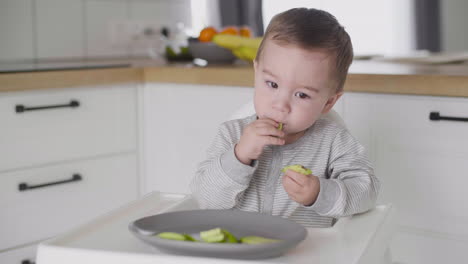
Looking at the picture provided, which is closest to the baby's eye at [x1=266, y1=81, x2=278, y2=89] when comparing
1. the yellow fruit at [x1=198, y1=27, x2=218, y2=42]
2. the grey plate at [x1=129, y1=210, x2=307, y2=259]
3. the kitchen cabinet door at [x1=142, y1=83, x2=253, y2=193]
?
the grey plate at [x1=129, y1=210, x2=307, y2=259]

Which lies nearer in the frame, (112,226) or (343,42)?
(112,226)

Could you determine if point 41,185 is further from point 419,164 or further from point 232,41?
point 419,164

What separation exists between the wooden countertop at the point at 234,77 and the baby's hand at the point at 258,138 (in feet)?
2.10

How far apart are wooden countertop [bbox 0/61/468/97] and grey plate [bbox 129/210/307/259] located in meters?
0.77

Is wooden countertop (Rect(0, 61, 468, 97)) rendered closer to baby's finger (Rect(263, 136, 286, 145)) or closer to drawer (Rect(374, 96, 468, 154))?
drawer (Rect(374, 96, 468, 154))

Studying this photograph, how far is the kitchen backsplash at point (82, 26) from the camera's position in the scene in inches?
91.4

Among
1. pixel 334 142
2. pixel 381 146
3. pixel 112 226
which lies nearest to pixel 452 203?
pixel 381 146

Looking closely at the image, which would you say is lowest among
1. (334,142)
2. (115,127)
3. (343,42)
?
(115,127)

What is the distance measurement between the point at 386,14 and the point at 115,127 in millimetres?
2740

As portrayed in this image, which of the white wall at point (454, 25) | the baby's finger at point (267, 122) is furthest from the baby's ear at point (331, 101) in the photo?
the white wall at point (454, 25)

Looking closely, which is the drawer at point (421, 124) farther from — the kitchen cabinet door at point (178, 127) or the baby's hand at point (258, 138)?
the baby's hand at point (258, 138)

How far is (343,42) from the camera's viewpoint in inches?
43.8

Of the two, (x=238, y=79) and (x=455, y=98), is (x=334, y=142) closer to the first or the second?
(x=455, y=98)

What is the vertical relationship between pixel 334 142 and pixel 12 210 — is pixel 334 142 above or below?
above
